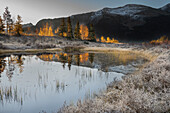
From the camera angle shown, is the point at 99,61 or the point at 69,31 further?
the point at 69,31

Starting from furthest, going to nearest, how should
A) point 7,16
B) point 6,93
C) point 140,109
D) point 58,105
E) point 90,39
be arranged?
1. point 90,39
2. point 7,16
3. point 6,93
4. point 58,105
5. point 140,109

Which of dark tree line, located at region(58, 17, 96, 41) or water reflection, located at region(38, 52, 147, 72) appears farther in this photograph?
dark tree line, located at region(58, 17, 96, 41)

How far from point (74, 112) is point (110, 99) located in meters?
1.86

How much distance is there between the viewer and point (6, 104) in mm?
5957

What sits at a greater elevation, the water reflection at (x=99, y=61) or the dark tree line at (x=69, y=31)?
the dark tree line at (x=69, y=31)

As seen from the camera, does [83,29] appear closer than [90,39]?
No

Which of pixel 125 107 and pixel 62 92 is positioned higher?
pixel 125 107

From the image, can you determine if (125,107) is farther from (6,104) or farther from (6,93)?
(6,93)

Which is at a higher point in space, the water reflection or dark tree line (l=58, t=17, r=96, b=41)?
dark tree line (l=58, t=17, r=96, b=41)

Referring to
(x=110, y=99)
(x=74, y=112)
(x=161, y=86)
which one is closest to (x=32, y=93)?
(x=74, y=112)

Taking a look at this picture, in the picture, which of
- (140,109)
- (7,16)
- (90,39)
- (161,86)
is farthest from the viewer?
(90,39)

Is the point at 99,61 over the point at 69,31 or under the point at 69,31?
under

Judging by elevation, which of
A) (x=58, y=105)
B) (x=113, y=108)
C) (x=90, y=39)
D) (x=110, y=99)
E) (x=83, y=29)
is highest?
(x=83, y=29)

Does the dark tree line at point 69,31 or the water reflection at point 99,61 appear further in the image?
the dark tree line at point 69,31
